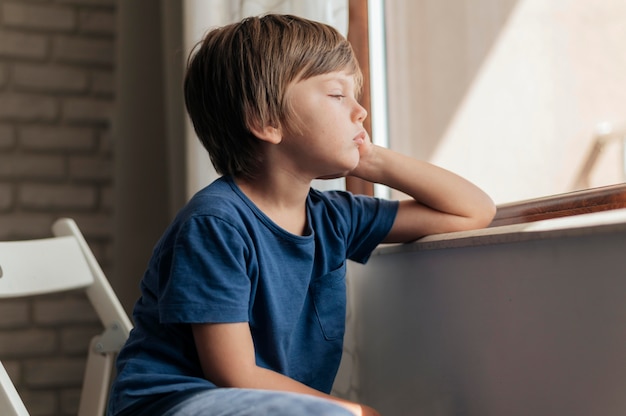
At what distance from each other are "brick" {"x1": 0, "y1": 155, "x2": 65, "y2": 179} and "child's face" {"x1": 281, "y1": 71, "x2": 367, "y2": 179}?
1154mm

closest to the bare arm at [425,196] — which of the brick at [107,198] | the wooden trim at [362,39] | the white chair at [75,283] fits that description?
the wooden trim at [362,39]

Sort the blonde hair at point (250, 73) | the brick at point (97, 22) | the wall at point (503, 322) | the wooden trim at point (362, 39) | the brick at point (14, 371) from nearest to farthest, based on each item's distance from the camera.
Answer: the wall at point (503, 322), the blonde hair at point (250, 73), the wooden trim at point (362, 39), the brick at point (14, 371), the brick at point (97, 22)

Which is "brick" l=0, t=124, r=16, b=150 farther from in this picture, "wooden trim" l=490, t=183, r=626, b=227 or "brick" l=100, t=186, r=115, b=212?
"wooden trim" l=490, t=183, r=626, b=227

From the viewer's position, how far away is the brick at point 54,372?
1.93 meters

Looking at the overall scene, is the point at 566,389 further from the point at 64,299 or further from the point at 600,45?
the point at 64,299

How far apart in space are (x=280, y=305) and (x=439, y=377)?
0.81 ft

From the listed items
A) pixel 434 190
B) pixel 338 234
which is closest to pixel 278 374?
pixel 338 234

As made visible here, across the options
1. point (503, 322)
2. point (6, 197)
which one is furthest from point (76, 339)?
point (503, 322)

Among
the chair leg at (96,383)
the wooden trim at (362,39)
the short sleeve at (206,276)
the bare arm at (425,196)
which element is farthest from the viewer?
the wooden trim at (362,39)

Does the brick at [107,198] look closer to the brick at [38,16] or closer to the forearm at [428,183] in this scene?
the brick at [38,16]

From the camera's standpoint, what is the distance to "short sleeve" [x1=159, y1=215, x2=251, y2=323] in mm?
866

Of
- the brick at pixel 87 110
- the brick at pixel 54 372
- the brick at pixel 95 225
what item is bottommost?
the brick at pixel 54 372

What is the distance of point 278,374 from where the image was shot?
0.90m

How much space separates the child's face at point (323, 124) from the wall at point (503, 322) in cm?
19
